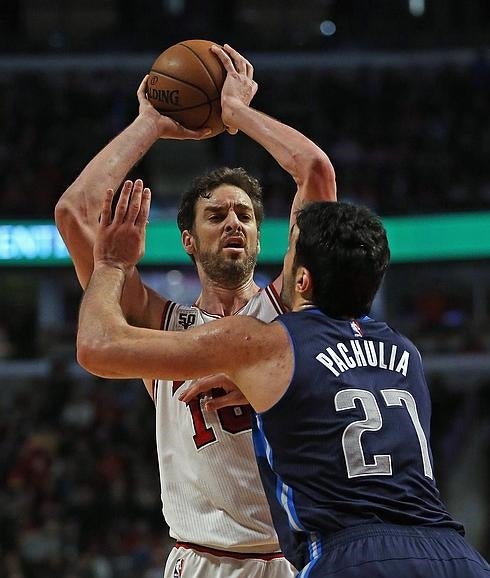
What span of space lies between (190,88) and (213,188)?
442 mm

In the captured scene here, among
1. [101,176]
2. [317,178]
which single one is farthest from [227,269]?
[101,176]

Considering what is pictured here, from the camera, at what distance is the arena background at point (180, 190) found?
13.3 metres

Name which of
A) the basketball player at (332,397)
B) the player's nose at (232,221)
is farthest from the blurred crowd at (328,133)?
the basketball player at (332,397)

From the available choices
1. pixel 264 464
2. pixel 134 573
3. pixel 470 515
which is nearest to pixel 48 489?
pixel 134 573

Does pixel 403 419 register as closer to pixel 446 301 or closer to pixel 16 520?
pixel 16 520

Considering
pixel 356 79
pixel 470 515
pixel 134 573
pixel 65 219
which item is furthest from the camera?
pixel 356 79

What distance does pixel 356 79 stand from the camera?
62.0 ft

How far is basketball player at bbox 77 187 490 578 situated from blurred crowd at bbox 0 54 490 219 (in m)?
12.4

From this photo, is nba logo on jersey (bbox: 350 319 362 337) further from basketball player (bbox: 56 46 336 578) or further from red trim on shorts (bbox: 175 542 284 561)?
red trim on shorts (bbox: 175 542 284 561)

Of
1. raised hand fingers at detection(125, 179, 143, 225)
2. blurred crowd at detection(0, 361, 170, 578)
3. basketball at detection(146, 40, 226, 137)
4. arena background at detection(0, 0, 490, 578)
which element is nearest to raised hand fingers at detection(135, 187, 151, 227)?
raised hand fingers at detection(125, 179, 143, 225)

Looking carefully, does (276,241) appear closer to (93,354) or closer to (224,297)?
(224,297)

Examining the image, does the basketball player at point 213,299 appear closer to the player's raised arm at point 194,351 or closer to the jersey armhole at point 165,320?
the jersey armhole at point 165,320

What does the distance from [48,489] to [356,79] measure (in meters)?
9.64

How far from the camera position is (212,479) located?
3.99m
